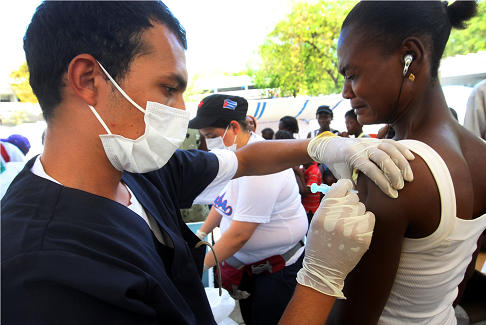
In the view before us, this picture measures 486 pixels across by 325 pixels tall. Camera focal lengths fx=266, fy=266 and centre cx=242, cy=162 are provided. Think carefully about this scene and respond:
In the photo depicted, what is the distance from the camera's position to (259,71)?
1680cm

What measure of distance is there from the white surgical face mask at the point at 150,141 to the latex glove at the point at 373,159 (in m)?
0.75

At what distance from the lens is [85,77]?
961mm

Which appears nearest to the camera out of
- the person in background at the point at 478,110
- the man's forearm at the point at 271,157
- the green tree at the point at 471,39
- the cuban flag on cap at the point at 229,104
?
the man's forearm at the point at 271,157

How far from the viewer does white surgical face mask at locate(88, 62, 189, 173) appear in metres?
1.01

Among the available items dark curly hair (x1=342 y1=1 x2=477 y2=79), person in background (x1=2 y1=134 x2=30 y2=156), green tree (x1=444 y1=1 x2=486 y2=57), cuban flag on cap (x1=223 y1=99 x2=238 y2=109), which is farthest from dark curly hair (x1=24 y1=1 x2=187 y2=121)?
green tree (x1=444 y1=1 x2=486 y2=57)

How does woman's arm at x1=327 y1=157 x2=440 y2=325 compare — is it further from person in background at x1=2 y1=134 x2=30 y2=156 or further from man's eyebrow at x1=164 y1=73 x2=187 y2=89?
person in background at x1=2 y1=134 x2=30 y2=156

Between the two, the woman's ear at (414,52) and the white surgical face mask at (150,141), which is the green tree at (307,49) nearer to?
Answer: the woman's ear at (414,52)

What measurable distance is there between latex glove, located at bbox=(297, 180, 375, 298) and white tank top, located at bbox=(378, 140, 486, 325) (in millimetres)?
188

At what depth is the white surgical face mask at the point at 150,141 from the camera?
3.31ft

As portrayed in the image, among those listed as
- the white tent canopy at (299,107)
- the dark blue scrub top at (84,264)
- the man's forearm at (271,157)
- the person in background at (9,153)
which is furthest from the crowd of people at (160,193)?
the white tent canopy at (299,107)

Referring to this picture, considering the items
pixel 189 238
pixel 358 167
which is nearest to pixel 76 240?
pixel 189 238

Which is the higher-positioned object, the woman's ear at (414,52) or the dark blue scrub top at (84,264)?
the woman's ear at (414,52)

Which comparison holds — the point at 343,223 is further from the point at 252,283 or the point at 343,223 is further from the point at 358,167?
the point at 252,283

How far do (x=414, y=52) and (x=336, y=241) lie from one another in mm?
792
